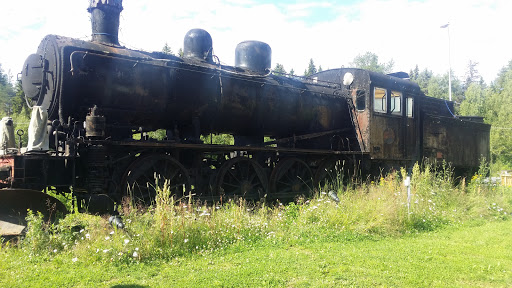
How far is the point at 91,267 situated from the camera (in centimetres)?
441

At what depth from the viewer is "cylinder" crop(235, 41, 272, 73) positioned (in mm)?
9243

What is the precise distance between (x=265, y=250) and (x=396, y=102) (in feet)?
24.4

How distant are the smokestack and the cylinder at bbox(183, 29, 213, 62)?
1.49m

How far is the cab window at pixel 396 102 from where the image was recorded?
10867 millimetres

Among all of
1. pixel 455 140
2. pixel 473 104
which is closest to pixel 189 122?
pixel 455 140

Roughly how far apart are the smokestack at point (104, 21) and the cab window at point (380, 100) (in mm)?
6602

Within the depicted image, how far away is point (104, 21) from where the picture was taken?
726 cm

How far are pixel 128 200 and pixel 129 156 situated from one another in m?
0.79

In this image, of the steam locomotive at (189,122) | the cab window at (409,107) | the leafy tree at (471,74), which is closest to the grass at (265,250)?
the steam locomotive at (189,122)

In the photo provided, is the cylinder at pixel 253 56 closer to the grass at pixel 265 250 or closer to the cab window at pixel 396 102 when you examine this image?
the grass at pixel 265 250

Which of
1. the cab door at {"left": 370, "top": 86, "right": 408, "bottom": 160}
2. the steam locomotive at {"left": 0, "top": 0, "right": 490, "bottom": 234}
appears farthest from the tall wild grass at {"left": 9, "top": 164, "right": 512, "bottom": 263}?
the cab door at {"left": 370, "top": 86, "right": 408, "bottom": 160}

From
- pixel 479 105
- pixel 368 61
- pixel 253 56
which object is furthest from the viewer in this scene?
pixel 368 61

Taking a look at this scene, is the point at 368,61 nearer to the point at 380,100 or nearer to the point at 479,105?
the point at 479,105

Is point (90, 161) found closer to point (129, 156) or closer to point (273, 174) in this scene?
point (129, 156)
